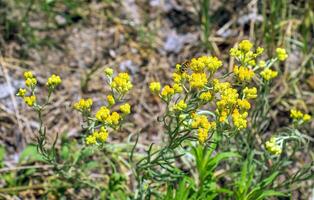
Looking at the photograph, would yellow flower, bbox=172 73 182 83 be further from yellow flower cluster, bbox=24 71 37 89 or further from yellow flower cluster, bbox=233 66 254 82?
yellow flower cluster, bbox=24 71 37 89

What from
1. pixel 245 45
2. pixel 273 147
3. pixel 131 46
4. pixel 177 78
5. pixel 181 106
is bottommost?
pixel 273 147

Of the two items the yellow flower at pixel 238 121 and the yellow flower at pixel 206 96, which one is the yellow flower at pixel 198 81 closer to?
the yellow flower at pixel 206 96

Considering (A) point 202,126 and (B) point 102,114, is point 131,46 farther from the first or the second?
(A) point 202,126

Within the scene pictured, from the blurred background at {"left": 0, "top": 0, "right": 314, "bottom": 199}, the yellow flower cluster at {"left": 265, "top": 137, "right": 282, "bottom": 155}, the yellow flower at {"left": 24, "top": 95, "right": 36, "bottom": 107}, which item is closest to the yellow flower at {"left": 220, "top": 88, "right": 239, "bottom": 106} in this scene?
the yellow flower cluster at {"left": 265, "top": 137, "right": 282, "bottom": 155}

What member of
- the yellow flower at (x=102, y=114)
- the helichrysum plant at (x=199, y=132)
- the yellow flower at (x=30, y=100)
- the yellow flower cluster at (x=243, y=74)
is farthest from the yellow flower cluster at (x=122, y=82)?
the yellow flower cluster at (x=243, y=74)

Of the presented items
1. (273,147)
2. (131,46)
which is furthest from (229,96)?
(131,46)

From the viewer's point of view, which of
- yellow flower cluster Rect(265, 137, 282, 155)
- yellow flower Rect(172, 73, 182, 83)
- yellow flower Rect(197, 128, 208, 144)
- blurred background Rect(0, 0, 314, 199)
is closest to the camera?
yellow flower Rect(197, 128, 208, 144)

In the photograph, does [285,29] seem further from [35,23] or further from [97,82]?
[35,23]
